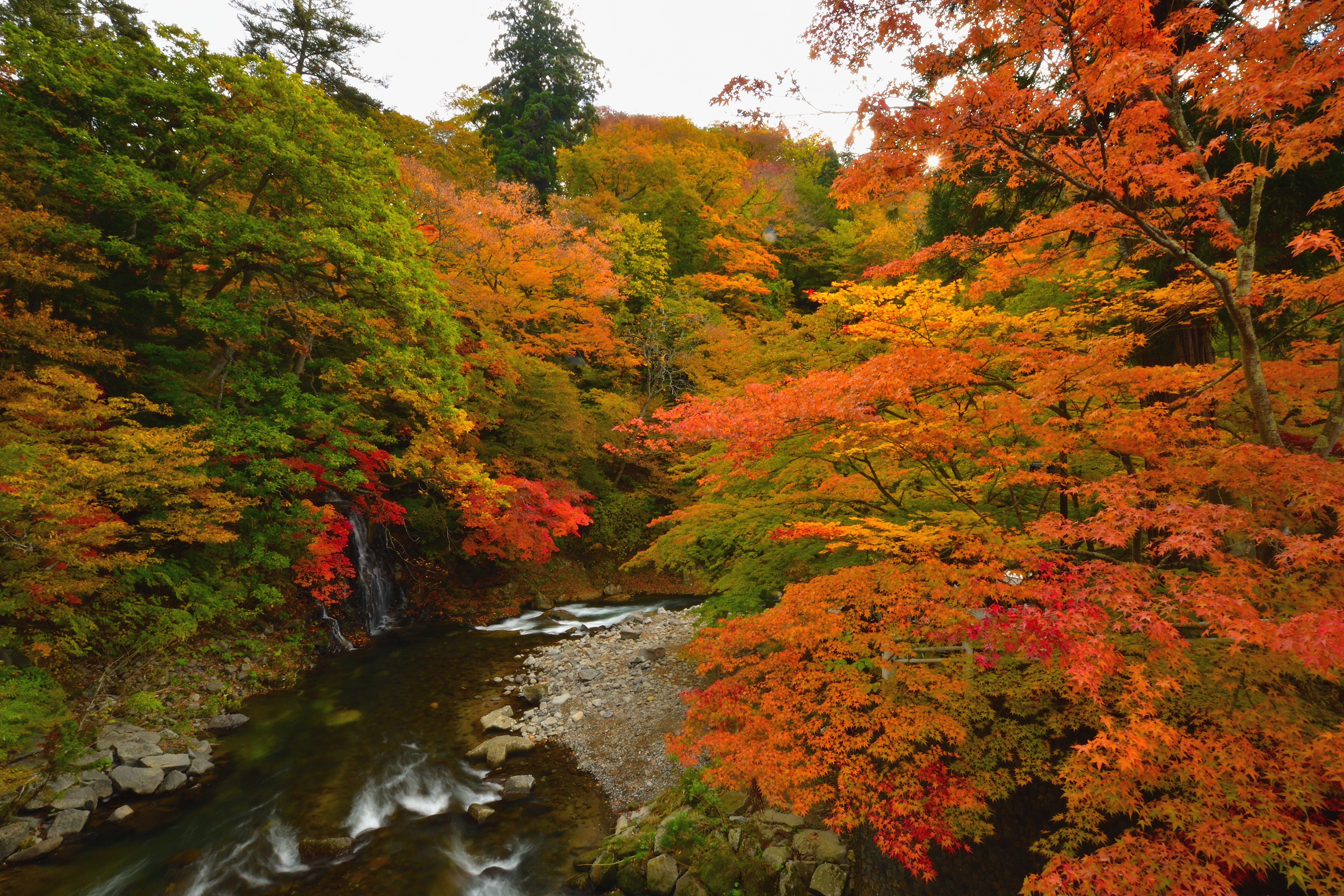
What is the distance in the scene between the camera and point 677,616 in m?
14.6

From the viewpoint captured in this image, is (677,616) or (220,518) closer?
(220,518)

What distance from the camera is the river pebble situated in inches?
299

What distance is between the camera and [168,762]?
7.08 meters

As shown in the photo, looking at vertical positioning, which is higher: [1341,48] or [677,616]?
[1341,48]

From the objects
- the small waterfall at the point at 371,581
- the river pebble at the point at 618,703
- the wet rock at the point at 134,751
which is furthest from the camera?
the small waterfall at the point at 371,581

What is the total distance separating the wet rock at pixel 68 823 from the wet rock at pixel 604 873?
18.8ft

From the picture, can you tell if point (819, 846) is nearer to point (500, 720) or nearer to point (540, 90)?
point (500, 720)

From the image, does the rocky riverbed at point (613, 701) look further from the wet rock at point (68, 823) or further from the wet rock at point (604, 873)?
the wet rock at point (68, 823)

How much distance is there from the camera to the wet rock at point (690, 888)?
5.20m

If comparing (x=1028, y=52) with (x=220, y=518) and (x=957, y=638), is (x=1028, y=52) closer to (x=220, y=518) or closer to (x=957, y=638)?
(x=957, y=638)

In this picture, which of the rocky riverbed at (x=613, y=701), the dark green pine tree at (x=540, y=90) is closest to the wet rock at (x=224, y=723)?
the rocky riverbed at (x=613, y=701)

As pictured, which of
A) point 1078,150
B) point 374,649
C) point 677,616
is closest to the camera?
point 1078,150

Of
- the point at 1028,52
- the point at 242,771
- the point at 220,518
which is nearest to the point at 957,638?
the point at 1028,52

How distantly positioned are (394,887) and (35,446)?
6134 millimetres
